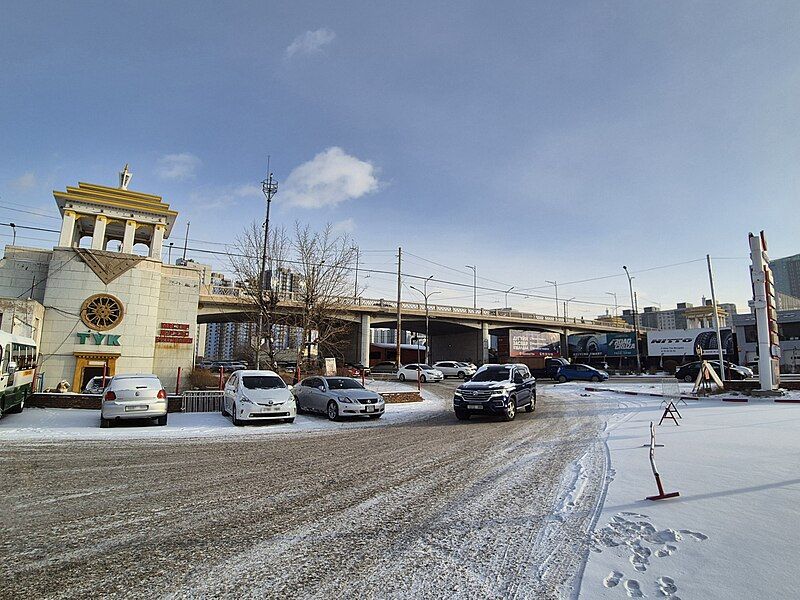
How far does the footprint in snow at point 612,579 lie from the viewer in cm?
344

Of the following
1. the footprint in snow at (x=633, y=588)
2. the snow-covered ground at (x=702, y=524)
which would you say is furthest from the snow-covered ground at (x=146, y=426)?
the footprint in snow at (x=633, y=588)

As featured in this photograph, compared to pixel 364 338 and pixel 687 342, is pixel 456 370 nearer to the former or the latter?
pixel 364 338

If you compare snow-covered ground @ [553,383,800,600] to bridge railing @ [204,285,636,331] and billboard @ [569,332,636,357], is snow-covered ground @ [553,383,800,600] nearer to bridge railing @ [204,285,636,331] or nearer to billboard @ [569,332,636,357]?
bridge railing @ [204,285,636,331]

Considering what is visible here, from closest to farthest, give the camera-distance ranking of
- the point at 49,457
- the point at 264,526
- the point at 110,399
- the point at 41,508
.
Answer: the point at 264,526, the point at 41,508, the point at 49,457, the point at 110,399

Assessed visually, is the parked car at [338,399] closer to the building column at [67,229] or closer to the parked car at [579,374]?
the building column at [67,229]

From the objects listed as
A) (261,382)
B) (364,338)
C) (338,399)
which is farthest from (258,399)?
(364,338)

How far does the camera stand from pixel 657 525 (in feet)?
15.1

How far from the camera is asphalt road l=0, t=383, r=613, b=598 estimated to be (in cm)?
356

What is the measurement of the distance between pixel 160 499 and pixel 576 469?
6230 millimetres

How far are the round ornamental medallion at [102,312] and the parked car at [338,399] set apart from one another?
1375cm

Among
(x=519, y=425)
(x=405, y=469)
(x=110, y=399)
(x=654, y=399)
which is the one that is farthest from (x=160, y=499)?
(x=654, y=399)

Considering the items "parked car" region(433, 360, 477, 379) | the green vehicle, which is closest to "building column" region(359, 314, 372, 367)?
"parked car" region(433, 360, 477, 379)

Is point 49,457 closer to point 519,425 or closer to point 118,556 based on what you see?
point 118,556

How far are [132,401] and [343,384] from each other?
6.81m
